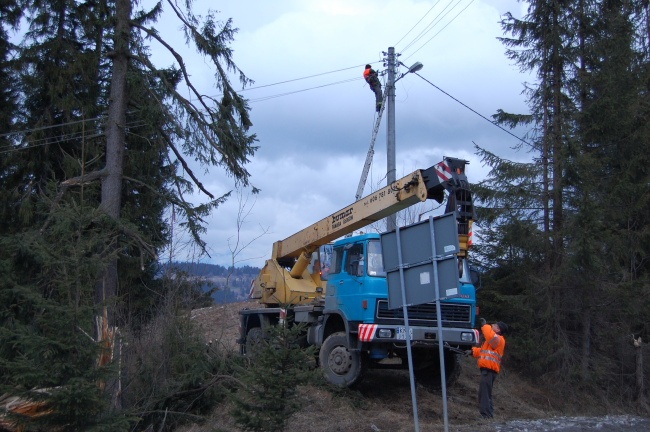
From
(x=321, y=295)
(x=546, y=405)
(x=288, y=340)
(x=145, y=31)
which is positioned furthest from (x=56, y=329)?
(x=546, y=405)

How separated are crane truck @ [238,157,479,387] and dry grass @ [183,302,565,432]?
1.64ft

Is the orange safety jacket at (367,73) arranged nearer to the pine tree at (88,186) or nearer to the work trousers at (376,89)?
the work trousers at (376,89)

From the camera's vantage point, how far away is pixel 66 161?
17.8m

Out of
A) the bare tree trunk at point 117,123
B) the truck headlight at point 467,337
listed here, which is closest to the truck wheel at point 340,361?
the truck headlight at point 467,337

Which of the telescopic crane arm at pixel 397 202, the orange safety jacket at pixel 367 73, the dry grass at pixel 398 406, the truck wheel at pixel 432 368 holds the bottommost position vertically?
the dry grass at pixel 398 406

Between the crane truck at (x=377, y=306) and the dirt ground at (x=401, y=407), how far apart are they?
1.70 ft

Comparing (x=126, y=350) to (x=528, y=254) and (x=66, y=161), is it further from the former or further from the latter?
(x=528, y=254)

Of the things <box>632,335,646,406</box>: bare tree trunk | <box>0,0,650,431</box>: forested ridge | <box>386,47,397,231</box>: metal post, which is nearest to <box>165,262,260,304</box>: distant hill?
<box>0,0,650,431</box>: forested ridge

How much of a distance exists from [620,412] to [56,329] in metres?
12.4

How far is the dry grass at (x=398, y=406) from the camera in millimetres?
11055

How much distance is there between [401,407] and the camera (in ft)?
41.9

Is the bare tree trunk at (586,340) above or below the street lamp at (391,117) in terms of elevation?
below

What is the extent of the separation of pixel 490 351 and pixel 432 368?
239 cm

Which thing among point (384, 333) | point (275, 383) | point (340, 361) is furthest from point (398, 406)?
point (275, 383)
